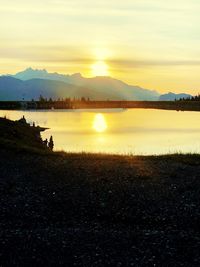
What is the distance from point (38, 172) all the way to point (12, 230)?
1149 cm

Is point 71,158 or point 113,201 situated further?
point 71,158

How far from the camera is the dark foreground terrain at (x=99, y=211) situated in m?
17.8

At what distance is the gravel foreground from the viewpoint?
17812 millimetres

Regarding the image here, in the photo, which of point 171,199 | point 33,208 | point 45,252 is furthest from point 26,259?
point 171,199

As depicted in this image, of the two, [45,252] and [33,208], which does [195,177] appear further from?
[45,252]

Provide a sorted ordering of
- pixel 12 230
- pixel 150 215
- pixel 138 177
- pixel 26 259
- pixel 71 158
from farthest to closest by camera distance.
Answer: pixel 71 158
pixel 138 177
pixel 150 215
pixel 12 230
pixel 26 259

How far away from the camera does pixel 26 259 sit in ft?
56.6

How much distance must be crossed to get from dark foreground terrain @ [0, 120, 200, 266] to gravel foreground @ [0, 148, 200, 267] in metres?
0.04

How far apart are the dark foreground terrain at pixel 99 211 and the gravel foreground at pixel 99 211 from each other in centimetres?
4

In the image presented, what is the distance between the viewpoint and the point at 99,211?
23.8 metres

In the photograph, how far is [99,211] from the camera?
2377cm

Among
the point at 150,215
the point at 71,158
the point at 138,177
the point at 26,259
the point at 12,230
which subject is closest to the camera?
the point at 26,259

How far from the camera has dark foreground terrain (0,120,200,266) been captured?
58.4 ft

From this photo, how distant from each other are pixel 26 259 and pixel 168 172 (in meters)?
16.5
